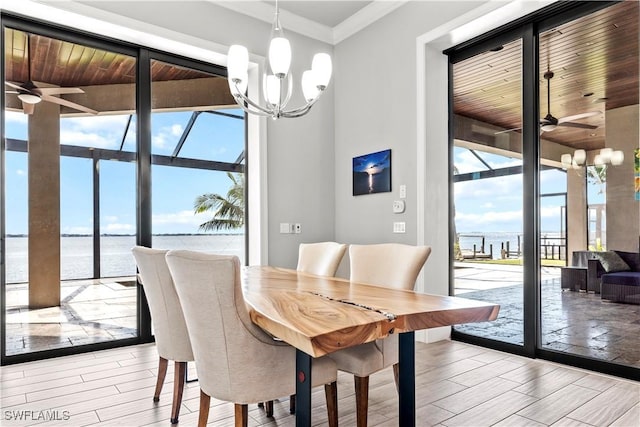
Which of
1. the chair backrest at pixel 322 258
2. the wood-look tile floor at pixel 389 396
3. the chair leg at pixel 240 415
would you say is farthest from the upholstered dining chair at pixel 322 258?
the chair leg at pixel 240 415

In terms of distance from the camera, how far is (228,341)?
1.47 metres

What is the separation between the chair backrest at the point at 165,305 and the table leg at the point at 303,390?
818 mm

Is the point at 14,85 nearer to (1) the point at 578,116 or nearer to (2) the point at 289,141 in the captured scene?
(2) the point at 289,141

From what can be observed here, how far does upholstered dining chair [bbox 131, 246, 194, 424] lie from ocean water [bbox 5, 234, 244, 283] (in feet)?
5.21

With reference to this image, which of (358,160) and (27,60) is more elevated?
(27,60)

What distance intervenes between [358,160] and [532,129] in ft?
5.40

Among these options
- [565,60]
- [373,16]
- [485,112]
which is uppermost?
[373,16]

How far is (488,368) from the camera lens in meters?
2.78

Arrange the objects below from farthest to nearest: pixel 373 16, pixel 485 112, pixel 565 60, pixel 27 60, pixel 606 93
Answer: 1. pixel 373 16
2. pixel 485 112
3. pixel 27 60
4. pixel 565 60
5. pixel 606 93

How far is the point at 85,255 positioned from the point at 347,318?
287 cm

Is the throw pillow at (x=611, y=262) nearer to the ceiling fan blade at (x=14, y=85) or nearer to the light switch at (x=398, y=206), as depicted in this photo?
the light switch at (x=398, y=206)

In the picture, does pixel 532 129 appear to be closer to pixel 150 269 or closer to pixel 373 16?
pixel 373 16

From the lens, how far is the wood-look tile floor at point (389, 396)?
2.03 metres

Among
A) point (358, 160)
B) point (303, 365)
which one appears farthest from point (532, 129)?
point (303, 365)
